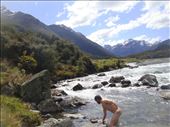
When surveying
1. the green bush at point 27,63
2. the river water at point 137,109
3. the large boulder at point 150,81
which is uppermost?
the green bush at point 27,63

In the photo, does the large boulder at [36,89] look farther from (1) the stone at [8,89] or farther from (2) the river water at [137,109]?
(2) the river water at [137,109]

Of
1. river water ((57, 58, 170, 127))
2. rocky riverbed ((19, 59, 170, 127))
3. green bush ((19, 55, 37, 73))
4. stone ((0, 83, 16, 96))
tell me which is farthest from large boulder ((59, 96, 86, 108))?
green bush ((19, 55, 37, 73))

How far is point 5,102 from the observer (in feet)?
74.0

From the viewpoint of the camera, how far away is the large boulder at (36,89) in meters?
36.0

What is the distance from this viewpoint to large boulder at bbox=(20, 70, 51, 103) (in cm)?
3603

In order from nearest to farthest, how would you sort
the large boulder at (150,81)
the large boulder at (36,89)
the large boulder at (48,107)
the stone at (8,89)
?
the large boulder at (48,107) → the stone at (8,89) → the large boulder at (36,89) → the large boulder at (150,81)

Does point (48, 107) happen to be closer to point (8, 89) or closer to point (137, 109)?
point (8, 89)

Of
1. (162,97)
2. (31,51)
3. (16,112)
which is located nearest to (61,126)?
(16,112)

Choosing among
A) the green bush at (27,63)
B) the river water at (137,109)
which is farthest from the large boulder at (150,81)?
the green bush at (27,63)

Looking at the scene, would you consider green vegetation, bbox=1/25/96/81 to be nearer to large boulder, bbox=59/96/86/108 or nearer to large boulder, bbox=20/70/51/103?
large boulder, bbox=20/70/51/103

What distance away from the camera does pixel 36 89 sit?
37125mm

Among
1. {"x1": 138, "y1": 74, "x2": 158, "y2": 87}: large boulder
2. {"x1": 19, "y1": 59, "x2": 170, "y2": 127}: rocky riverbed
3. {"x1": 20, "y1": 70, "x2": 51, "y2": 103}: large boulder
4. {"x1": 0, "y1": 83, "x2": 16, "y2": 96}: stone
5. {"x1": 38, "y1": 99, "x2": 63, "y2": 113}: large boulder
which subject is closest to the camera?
{"x1": 19, "y1": 59, "x2": 170, "y2": 127}: rocky riverbed

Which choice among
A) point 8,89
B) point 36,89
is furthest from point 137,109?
point 8,89

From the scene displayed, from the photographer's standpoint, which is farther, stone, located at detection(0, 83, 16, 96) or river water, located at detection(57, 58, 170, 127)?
stone, located at detection(0, 83, 16, 96)
